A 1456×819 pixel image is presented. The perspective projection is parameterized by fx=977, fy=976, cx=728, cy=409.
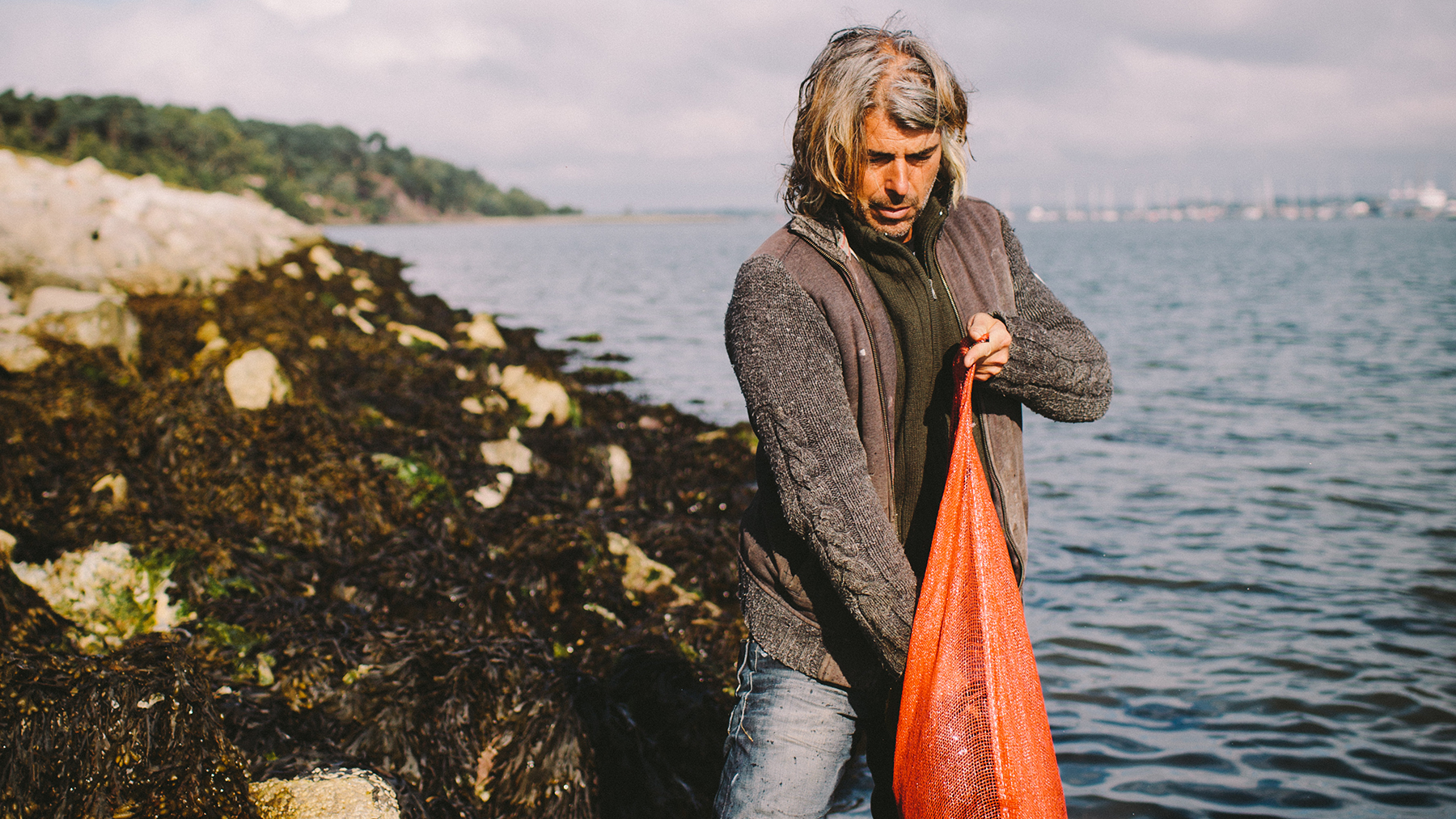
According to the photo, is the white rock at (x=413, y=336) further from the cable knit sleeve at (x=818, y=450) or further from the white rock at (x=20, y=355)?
the cable knit sleeve at (x=818, y=450)

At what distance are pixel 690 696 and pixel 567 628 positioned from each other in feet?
3.51

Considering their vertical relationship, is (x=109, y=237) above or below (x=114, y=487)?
above

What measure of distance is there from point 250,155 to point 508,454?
86004mm

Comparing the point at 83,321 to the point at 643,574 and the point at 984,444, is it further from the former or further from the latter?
the point at 984,444

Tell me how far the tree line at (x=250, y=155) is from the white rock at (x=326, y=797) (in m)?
50.5

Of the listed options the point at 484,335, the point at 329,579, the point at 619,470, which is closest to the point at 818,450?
the point at 329,579

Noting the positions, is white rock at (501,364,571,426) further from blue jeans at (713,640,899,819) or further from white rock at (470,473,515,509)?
blue jeans at (713,640,899,819)

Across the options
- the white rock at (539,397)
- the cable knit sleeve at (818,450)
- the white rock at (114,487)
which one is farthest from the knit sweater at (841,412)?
the white rock at (539,397)

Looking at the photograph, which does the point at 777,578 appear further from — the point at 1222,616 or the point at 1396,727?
the point at 1222,616

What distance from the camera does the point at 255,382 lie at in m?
7.60

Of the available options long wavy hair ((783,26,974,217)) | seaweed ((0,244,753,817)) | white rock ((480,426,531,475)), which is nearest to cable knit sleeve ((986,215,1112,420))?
long wavy hair ((783,26,974,217))

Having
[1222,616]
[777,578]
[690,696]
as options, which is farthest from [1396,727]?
[777,578]

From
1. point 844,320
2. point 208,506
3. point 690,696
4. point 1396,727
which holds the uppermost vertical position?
point 844,320

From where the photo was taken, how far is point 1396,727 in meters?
5.38
